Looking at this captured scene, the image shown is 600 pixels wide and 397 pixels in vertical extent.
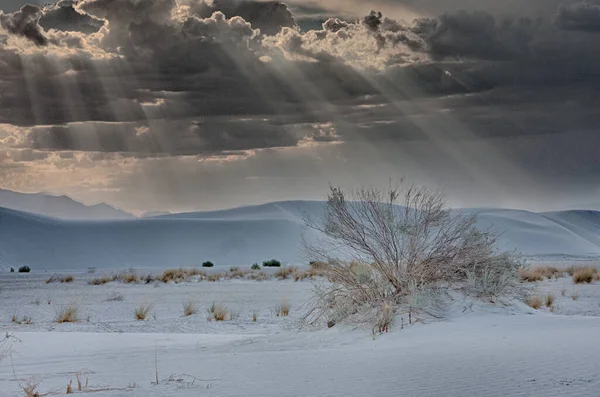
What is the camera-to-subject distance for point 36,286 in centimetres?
3506

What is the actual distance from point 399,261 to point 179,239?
8298cm

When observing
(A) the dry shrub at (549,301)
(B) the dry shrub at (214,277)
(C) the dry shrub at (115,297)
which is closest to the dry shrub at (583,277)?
(A) the dry shrub at (549,301)

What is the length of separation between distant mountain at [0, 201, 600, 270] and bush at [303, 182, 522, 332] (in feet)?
222

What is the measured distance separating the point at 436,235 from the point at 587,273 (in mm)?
18008

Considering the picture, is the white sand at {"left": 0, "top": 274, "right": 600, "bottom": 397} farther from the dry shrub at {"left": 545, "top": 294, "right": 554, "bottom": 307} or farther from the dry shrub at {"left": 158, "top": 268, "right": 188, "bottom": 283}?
the dry shrub at {"left": 158, "top": 268, "right": 188, "bottom": 283}

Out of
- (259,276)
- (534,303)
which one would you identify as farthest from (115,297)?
(534,303)

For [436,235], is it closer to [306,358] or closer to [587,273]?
[306,358]

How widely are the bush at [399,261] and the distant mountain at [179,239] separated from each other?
6777 centimetres

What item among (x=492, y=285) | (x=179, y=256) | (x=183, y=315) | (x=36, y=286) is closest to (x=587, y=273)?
(x=183, y=315)

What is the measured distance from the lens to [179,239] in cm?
9738

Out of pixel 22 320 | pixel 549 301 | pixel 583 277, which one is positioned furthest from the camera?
pixel 583 277

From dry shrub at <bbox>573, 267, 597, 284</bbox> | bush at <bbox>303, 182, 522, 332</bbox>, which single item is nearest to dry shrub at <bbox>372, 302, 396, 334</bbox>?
bush at <bbox>303, 182, 522, 332</bbox>

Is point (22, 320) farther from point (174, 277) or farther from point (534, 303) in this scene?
point (174, 277)

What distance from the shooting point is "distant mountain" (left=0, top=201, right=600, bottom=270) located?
88.2m
